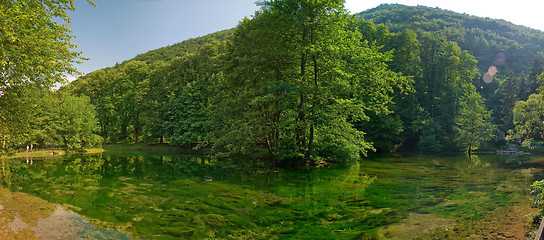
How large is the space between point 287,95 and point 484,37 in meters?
164

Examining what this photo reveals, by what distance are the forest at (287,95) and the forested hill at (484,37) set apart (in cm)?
3600

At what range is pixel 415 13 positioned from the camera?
465ft

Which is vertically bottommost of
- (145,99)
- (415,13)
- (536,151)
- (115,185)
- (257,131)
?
(536,151)

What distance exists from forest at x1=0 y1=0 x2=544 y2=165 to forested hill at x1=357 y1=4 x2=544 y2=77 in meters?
36.0

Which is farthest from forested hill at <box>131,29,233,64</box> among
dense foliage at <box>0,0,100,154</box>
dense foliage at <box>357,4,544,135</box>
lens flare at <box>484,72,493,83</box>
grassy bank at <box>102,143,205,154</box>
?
dense foliage at <box>0,0,100,154</box>

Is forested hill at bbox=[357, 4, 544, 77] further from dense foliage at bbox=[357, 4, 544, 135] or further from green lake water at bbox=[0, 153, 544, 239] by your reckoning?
green lake water at bbox=[0, 153, 544, 239]

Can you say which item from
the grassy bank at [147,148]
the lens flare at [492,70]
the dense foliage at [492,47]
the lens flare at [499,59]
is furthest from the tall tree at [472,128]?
the lens flare at [499,59]

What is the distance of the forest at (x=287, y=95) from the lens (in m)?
16.9

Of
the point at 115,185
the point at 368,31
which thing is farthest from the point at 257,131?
the point at 368,31

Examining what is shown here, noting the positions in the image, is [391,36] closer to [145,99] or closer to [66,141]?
[145,99]

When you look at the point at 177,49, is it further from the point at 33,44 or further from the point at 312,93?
the point at 33,44

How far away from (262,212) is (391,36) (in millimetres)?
44472

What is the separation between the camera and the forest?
1694 centimetres

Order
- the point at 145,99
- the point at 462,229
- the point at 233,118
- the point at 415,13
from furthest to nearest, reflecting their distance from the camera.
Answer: the point at 415,13, the point at 145,99, the point at 233,118, the point at 462,229
